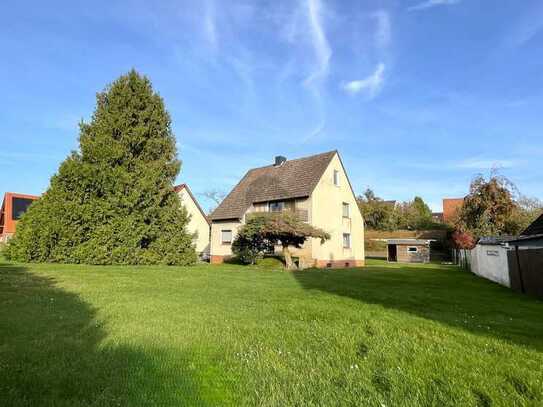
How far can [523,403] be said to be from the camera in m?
3.16

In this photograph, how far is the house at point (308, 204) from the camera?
27266 mm

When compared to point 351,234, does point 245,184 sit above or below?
above

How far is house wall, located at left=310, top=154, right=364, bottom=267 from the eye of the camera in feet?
90.0

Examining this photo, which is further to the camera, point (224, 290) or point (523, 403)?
point (224, 290)

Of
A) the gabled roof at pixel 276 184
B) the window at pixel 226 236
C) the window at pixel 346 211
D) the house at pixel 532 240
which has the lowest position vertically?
the house at pixel 532 240

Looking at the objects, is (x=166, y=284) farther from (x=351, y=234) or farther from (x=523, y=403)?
(x=351, y=234)

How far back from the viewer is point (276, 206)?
29.2 metres

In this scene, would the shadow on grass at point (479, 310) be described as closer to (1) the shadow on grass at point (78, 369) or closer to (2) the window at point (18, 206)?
(1) the shadow on grass at point (78, 369)

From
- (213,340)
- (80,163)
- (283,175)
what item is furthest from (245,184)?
(213,340)

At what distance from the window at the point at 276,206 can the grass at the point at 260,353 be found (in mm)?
20316

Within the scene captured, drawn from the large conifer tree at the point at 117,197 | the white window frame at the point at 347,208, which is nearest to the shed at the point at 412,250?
the white window frame at the point at 347,208

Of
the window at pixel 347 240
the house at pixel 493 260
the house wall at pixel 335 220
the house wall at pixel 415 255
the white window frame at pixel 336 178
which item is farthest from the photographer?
the house wall at pixel 415 255

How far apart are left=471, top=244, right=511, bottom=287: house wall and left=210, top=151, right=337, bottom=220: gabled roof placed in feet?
37.5

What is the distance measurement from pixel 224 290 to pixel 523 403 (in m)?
8.29
